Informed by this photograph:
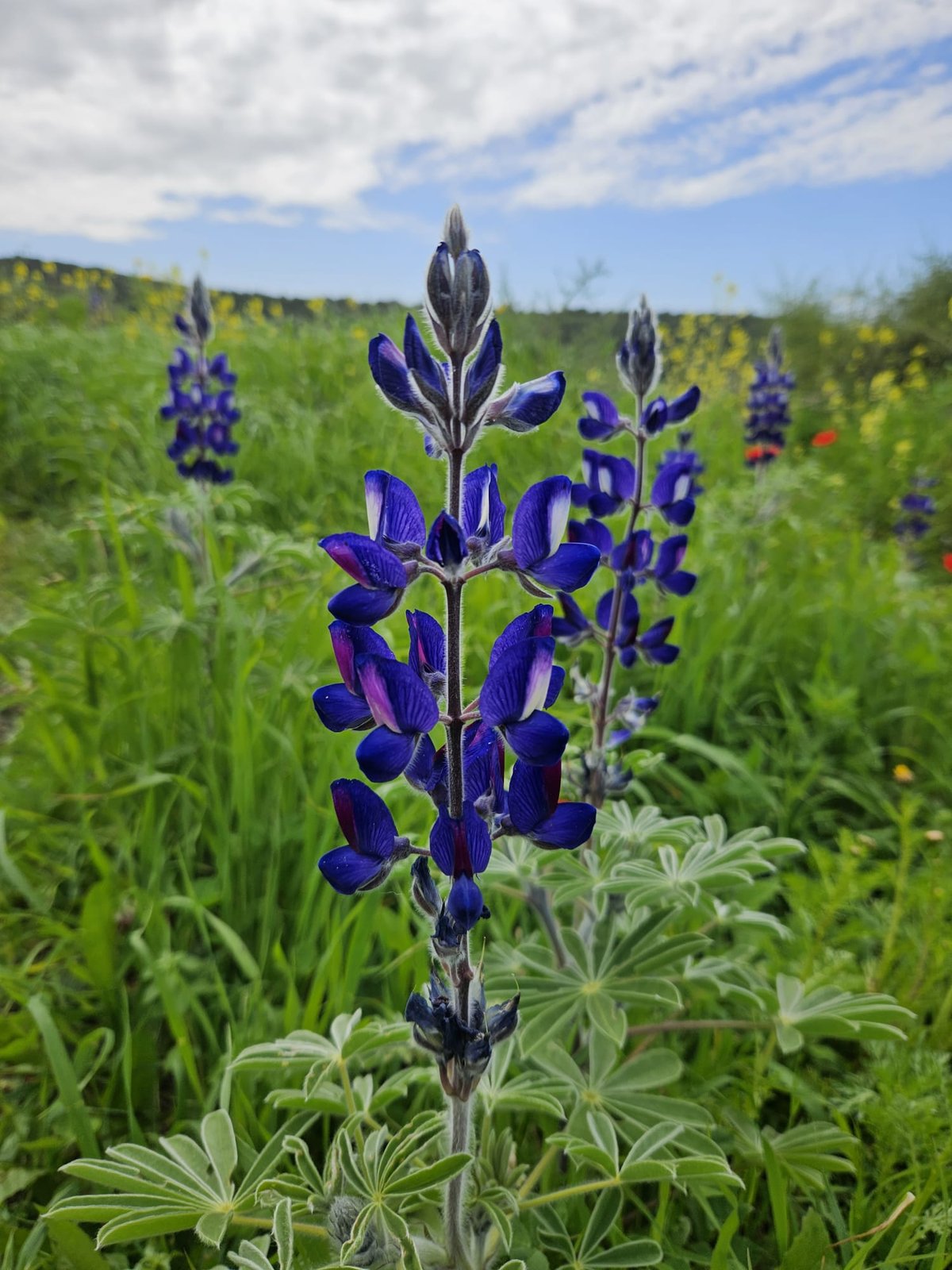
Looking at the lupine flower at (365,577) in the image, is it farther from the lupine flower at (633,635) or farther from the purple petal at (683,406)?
the purple petal at (683,406)

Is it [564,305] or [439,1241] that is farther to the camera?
[564,305]

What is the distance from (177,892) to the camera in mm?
2143

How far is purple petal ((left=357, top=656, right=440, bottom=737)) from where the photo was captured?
87 cm

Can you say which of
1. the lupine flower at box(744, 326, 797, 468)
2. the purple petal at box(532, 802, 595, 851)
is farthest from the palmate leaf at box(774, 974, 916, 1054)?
the lupine flower at box(744, 326, 797, 468)

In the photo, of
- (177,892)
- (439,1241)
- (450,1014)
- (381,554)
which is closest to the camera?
(381,554)

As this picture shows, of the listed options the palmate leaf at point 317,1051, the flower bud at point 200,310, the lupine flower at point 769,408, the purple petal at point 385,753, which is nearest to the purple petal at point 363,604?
the purple petal at point 385,753

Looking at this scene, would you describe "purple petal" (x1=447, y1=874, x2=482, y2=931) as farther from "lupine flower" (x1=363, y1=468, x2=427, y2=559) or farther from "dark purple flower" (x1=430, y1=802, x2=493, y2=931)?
"lupine flower" (x1=363, y1=468, x2=427, y2=559)

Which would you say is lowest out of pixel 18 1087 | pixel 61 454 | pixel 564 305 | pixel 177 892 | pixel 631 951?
pixel 18 1087

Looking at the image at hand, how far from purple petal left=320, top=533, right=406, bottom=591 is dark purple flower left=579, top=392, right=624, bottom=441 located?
3.15 ft

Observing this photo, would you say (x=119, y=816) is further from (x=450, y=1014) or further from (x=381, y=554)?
(x=381, y=554)

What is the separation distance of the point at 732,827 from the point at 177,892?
1607 mm

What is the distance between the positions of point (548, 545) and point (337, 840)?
1.46 metres

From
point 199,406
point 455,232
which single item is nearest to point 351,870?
point 455,232

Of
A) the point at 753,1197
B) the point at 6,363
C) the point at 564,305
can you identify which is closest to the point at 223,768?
the point at 753,1197
